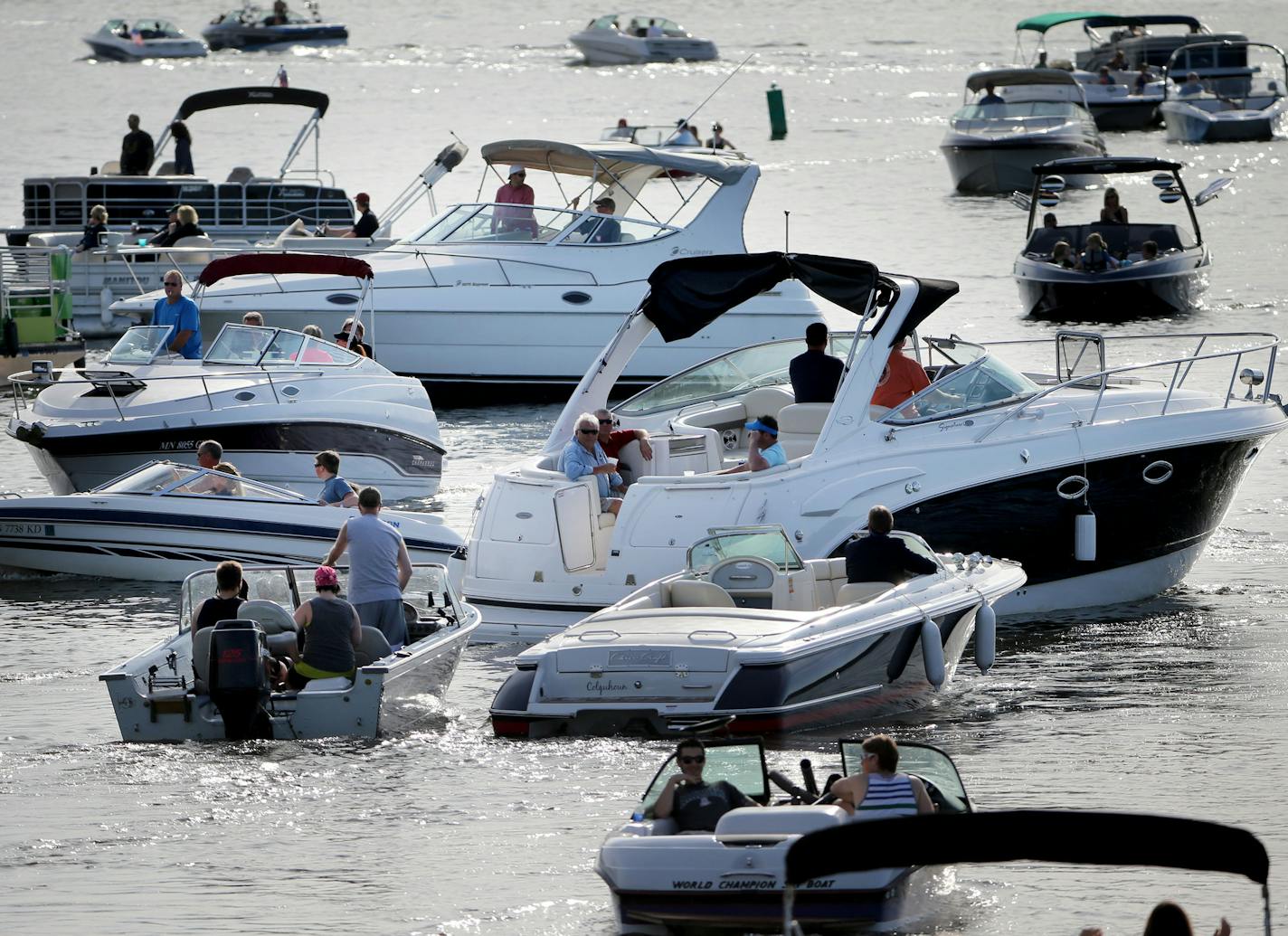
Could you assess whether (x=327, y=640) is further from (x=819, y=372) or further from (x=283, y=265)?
(x=283, y=265)

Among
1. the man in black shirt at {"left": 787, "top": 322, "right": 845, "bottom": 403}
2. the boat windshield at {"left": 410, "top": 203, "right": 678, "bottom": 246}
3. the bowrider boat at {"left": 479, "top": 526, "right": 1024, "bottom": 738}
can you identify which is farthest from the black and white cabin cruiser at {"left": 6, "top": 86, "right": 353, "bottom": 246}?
the bowrider boat at {"left": 479, "top": 526, "right": 1024, "bottom": 738}

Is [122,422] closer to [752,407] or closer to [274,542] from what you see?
[274,542]

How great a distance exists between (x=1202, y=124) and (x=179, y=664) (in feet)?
155

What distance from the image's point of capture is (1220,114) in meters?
55.7

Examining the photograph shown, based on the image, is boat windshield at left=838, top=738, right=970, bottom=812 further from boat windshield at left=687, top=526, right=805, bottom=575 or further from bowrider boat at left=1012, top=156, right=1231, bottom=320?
bowrider boat at left=1012, top=156, right=1231, bottom=320

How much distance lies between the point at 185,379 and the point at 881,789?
12164 millimetres

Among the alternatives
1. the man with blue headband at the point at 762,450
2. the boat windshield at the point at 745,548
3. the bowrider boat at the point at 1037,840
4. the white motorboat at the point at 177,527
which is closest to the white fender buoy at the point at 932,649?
the boat windshield at the point at 745,548

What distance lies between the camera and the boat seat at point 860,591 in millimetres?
13352

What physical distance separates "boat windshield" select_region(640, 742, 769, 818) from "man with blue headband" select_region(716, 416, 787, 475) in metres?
5.02

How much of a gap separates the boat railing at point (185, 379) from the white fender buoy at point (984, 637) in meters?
8.65

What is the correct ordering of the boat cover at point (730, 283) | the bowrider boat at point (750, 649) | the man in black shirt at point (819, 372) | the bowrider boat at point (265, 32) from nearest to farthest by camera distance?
the bowrider boat at point (750, 649) < the boat cover at point (730, 283) < the man in black shirt at point (819, 372) < the bowrider boat at point (265, 32)

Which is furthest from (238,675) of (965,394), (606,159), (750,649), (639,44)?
(639,44)

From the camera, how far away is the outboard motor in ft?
38.9

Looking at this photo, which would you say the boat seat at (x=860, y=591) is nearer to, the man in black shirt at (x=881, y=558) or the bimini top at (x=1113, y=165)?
the man in black shirt at (x=881, y=558)
